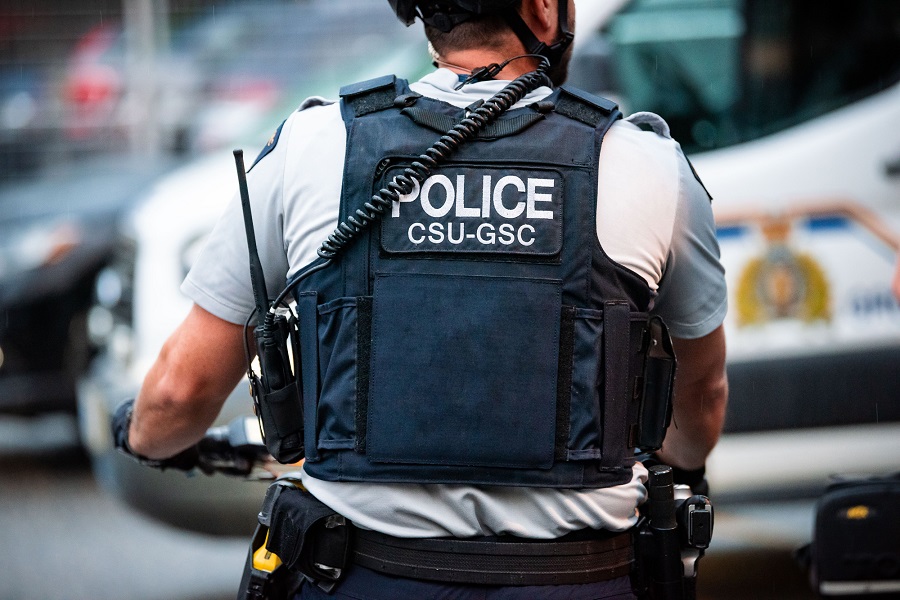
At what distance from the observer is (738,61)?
4.36m

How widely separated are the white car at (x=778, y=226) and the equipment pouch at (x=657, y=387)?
7.16ft

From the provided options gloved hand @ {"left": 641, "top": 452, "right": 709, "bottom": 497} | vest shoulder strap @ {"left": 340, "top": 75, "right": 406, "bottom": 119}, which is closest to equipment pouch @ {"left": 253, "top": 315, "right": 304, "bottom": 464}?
vest shoulder strap @ {"left": 340, "top": 75, "right": 406, "bottom": 119}

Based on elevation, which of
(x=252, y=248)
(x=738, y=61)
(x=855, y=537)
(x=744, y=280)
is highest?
(x=738, y=61)

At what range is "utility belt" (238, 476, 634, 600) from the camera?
70.5 inches

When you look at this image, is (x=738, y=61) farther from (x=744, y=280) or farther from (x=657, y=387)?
(x=657, y=387)

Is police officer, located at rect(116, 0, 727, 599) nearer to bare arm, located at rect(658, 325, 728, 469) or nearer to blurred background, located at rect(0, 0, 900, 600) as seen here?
bare arm, located at rect(658, 325, 728, 469)

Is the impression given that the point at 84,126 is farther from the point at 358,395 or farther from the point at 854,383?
the point at 358,395

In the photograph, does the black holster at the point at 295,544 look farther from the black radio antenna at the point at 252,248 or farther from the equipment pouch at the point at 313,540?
the black radio antenna at the point at 252,248

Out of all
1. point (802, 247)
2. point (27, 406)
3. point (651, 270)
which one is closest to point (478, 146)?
point (651, 270)

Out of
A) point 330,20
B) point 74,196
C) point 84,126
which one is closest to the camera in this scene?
point 74,196

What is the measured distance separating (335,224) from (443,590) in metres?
0.57

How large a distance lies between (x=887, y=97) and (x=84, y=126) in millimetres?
8568

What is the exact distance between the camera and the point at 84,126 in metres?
11.2

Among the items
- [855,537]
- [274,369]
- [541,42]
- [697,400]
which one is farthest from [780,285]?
[274,369]
